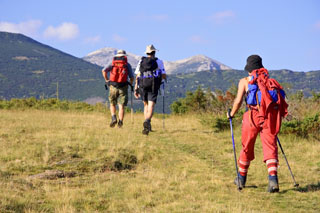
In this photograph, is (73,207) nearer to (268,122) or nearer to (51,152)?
(268,122)

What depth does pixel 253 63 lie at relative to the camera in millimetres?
6969

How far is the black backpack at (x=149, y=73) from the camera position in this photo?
12.3 m

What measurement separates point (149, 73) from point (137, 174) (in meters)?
4.96

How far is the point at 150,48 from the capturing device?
1238 cm

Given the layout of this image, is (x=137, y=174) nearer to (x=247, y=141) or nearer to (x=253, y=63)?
(x=247, y=141)

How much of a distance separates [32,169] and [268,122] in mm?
4087

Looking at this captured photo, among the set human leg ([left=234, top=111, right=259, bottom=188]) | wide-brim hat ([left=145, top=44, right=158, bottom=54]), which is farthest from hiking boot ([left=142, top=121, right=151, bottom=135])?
human leg ([left=234, top=111, right=259, bottom=188])

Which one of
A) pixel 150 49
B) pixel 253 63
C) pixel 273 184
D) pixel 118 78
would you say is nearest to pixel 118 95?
pixel 118 78

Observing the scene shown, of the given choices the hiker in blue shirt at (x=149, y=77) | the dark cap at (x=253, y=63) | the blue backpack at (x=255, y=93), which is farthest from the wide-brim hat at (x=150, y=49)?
the blue backpack at (x=255, y=93)

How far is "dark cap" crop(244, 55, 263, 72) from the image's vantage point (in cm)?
695

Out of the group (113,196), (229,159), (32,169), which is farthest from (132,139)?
(113,196)

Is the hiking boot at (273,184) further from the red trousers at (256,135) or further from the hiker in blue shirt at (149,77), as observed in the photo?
the hiker in blue shirt at (149,77)

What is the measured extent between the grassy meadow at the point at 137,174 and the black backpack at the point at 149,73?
1481 mm

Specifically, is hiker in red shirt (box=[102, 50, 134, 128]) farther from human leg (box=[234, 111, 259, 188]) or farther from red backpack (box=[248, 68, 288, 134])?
red backpack (box=[248, 68, 288, 134])
